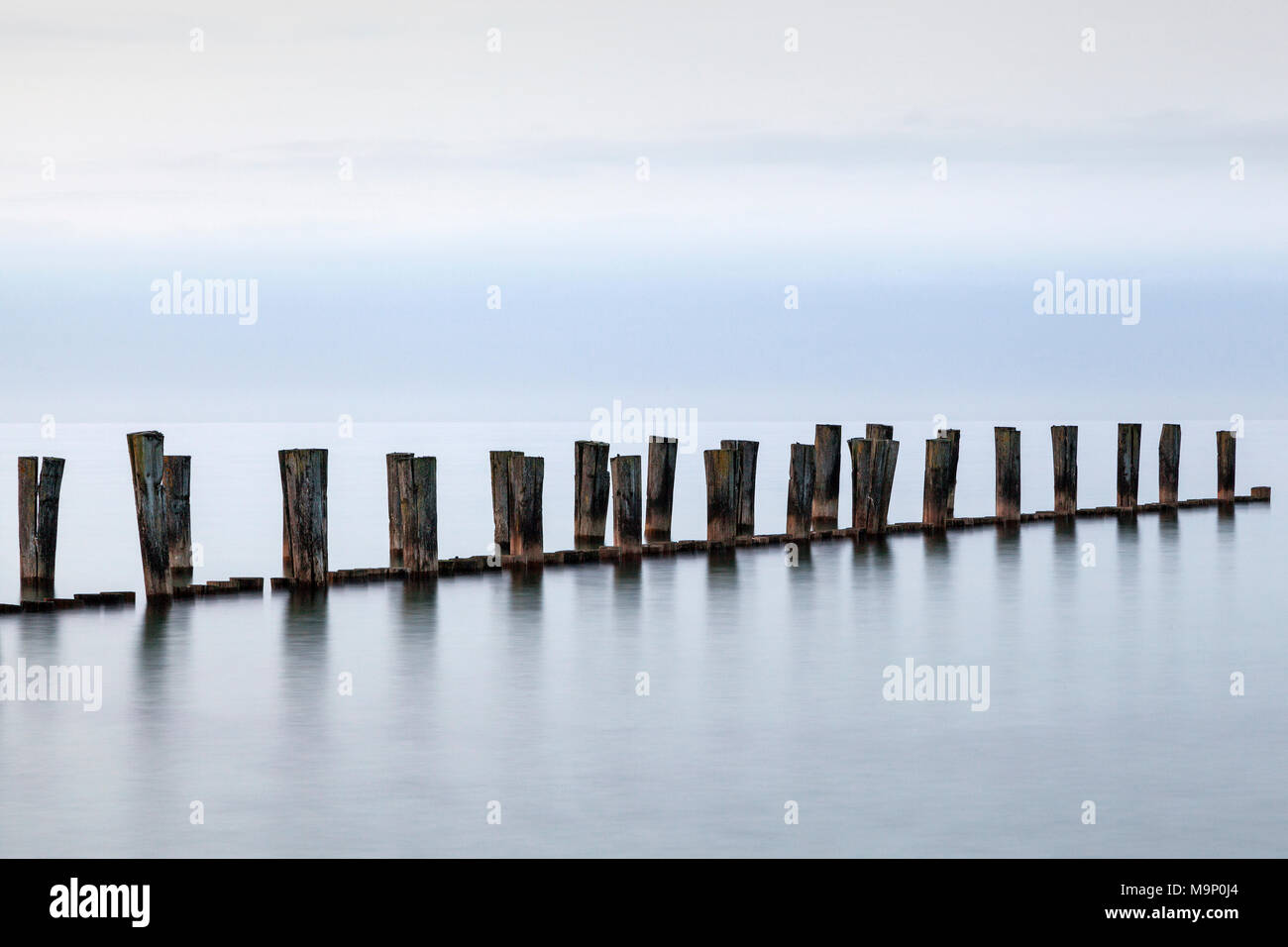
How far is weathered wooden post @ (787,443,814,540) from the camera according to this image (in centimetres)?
1967

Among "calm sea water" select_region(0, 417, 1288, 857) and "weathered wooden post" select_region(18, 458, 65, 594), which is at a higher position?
"weathered wooden post" select_region(18, 458, 65, 594)

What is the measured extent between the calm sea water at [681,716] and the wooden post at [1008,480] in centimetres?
247

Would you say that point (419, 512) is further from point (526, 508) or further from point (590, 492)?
point (590, 492)

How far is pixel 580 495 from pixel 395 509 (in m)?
2.57

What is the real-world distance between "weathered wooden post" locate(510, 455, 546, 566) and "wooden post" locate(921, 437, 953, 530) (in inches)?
233

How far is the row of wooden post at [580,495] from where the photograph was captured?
1441 cm

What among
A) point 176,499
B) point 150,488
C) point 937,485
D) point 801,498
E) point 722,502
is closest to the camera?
point 150,488

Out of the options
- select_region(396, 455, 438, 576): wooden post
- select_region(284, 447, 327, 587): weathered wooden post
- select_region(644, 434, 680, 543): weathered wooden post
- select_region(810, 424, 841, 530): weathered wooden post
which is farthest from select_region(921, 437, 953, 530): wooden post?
select_region(284, 447, 327, 587): weathered wooden post

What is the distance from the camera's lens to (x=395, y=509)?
16.0m

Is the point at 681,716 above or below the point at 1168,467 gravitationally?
below

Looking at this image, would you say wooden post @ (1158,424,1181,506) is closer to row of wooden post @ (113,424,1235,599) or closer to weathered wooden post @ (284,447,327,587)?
row of wooden post @ (113,424,1235,599)

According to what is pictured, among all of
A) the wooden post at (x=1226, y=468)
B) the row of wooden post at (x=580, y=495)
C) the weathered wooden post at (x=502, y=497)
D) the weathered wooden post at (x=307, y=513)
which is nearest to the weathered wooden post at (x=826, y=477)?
the row of wooden post at (x=580, y=495)

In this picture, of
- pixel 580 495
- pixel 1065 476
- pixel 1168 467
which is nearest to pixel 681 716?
pixel 580 495
